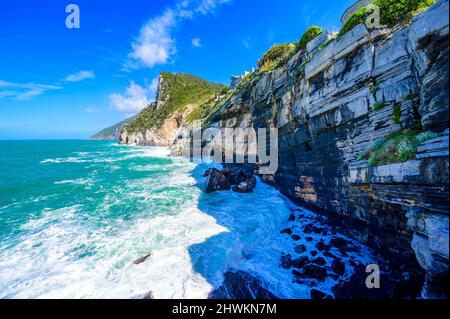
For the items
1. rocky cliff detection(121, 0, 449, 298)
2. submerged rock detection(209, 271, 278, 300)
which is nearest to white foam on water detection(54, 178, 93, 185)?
submerged rock detection(209, 271, 278, 300)

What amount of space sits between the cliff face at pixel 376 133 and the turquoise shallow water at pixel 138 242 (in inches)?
148

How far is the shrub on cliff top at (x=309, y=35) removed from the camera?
56.5ft

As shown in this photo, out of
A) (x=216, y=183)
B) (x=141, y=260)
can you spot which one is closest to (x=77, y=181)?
(x=216, y=183)

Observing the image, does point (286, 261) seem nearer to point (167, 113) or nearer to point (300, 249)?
point (300, 249)

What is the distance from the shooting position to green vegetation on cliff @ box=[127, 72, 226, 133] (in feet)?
302

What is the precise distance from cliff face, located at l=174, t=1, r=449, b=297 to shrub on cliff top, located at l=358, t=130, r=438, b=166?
29 cm

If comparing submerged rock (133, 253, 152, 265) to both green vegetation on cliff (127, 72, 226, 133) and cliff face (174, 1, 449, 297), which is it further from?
green vegetation on cliff (127, 72, 226, 133)

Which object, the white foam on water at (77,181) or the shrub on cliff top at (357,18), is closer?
the shrub on cliff top at (357,18)

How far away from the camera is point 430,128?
663 cm

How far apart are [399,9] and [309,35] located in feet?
27.1

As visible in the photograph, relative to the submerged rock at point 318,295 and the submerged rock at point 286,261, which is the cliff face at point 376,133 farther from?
the submerged rock at point 286,261

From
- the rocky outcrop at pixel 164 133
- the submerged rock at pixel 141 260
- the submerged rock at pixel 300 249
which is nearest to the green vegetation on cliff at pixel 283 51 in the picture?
the submerged rock at pixel 300 249

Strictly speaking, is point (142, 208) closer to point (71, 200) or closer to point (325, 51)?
point (71, 200)

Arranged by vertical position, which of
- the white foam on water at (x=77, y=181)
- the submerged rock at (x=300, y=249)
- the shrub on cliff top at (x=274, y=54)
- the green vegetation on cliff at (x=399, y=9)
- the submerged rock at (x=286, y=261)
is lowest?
the submerged rock at (x=286, y=261)
